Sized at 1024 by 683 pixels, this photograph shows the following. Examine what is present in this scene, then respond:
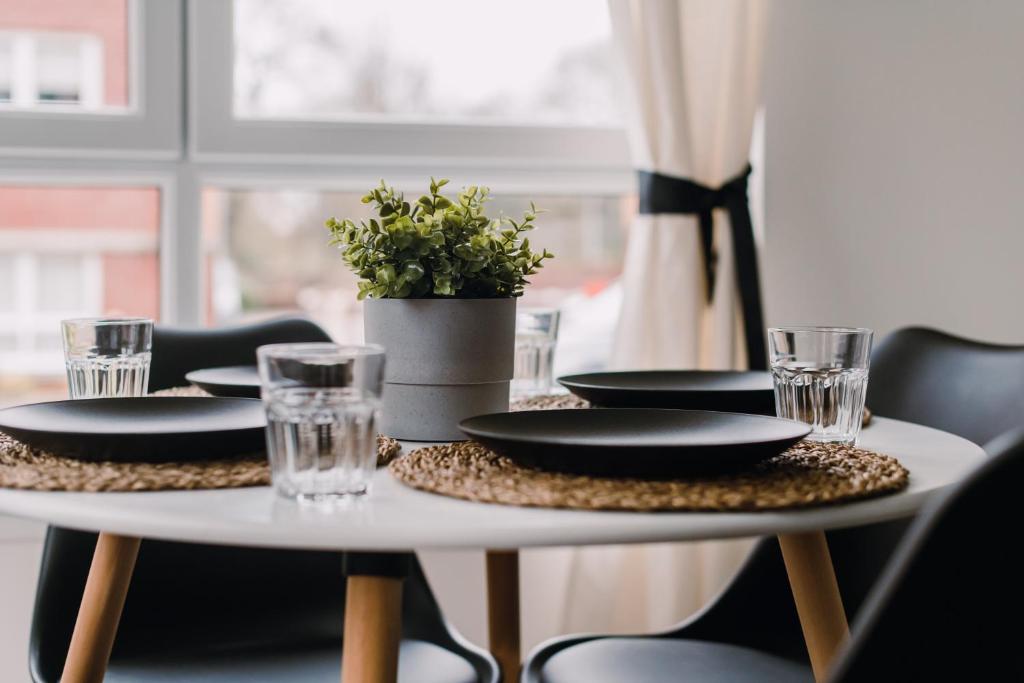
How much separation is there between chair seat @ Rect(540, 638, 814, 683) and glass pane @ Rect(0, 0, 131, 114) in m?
1.51

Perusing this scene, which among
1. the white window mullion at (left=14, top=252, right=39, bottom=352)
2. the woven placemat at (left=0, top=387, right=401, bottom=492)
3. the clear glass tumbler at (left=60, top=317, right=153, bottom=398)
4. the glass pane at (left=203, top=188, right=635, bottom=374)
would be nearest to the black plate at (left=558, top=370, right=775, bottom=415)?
the woven placemat at (left=0, top=387, right=401, bottom=492)

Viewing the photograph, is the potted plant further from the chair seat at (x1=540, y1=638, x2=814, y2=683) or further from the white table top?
the chair seat at (x1=540, y1=638, x2=814, y2=683)

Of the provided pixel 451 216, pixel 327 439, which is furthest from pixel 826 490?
pixel 451 216

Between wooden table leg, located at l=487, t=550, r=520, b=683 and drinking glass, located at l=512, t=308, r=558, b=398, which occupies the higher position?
drinking glass, located at l=512, t=308, r=558, b=398

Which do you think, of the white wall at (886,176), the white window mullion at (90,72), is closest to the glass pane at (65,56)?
the white window mullion at (90,72)

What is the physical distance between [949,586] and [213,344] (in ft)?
4.45

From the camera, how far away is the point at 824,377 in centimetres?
112

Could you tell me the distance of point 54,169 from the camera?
220cm

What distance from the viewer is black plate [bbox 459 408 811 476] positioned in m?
0.84

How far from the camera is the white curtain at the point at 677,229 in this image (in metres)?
2.21

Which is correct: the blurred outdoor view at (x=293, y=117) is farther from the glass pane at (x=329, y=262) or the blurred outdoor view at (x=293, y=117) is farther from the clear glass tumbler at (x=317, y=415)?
the clear glass tumbler at (x=317, y=415)

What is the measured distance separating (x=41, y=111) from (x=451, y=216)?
54.1 inches

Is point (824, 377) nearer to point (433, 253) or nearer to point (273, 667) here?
point (433, 253)

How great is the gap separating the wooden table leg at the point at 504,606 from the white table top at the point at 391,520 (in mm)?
702
